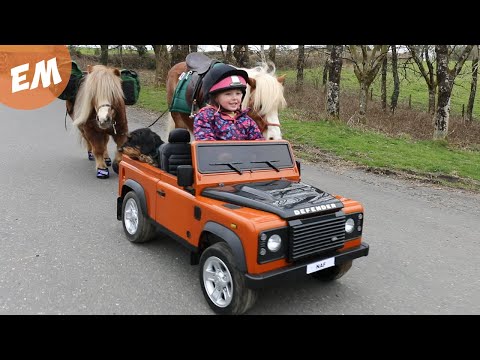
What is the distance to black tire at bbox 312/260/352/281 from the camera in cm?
381

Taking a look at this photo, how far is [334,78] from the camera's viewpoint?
13.8m

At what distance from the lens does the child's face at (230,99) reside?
14.9ft

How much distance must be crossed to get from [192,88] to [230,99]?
7.96ft

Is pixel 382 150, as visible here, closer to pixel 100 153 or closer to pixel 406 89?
pixel 100 153

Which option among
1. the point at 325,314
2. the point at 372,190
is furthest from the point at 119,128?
the point at 325,314

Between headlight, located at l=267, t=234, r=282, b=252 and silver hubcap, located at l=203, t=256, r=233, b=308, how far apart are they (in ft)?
1.35

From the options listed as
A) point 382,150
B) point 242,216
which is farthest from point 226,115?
point 382,150

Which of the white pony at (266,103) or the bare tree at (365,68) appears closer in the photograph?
the white pony at (266,103)

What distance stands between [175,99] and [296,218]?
15.5 feet

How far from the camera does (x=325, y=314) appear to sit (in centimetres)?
345

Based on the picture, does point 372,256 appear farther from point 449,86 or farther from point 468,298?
point 449,86

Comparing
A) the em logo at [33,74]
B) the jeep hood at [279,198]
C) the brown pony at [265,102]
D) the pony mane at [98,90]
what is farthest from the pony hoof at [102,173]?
the jeep hood at [279,198]

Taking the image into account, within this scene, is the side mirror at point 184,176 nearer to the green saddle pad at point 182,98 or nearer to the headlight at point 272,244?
the headlight at point 272,244

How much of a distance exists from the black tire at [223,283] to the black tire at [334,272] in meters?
0.99
